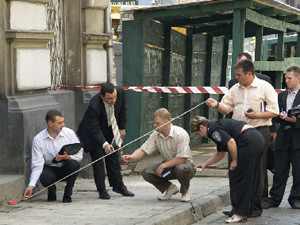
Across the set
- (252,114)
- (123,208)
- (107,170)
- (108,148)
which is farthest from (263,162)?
(107,170)

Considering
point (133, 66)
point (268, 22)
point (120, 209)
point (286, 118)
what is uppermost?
point (268, 22)

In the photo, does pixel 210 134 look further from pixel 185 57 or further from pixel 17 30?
pixel 185 57

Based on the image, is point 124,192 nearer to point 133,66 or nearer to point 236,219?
point 236,219

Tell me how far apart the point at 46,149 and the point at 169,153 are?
1528 millimetres

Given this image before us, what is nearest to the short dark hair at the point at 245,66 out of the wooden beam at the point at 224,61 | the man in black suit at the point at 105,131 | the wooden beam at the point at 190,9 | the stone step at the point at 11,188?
the man in black suit at the point at 105,131

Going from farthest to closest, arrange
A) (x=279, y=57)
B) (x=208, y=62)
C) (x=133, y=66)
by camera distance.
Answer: (x=208, y=62) → (x=279, y=57) → (x=133, y=66)

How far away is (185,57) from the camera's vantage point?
14.3m

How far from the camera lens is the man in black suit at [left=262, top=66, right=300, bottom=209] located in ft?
28.7

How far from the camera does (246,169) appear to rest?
25.2 ft

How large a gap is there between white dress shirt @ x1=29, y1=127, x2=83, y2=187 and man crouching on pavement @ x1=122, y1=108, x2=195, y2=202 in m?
0.92

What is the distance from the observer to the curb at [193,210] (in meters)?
7.41

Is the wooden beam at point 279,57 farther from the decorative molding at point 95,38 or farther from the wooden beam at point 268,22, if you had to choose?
the decorative molding at point 95,38

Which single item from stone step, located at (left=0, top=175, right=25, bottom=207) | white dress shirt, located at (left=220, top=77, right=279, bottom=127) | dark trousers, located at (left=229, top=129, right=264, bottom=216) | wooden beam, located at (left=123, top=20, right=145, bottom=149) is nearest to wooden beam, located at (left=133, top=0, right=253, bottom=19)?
wooden beam, located at (left=123, top=20, right=145, bottom=149)

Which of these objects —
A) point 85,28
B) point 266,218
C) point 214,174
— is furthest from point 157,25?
point 266,218
